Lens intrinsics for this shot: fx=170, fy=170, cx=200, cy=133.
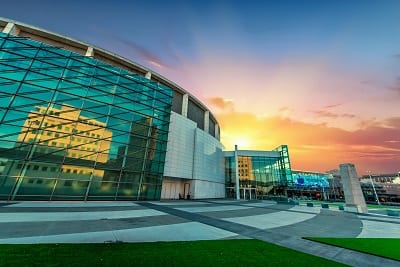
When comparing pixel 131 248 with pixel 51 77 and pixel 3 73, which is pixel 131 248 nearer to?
pixel 51 77

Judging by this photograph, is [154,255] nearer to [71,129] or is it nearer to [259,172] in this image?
[71,129]

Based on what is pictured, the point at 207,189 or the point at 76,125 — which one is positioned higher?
the point at 76,125

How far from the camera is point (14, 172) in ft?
51.6

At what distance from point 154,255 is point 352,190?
28.2m

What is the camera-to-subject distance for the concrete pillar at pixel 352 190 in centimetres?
2183

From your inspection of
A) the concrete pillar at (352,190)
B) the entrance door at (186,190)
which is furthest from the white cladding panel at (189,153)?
the concrete pillar at (352,190)

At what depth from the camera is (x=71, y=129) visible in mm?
19172

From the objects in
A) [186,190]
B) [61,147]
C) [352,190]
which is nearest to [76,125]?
[61,147]

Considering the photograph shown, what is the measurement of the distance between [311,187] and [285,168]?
105ft

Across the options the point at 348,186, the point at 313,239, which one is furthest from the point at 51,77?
the point at 348,186

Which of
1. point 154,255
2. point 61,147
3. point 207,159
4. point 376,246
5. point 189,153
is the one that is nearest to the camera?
point 154,255

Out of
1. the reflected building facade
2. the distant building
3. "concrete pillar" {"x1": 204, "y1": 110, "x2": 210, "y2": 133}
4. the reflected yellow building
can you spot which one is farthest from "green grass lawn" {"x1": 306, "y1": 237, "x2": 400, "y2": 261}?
the distant building

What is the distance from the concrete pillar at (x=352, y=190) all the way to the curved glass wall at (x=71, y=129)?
26116 mm

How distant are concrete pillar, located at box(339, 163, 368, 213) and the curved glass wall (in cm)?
2612
